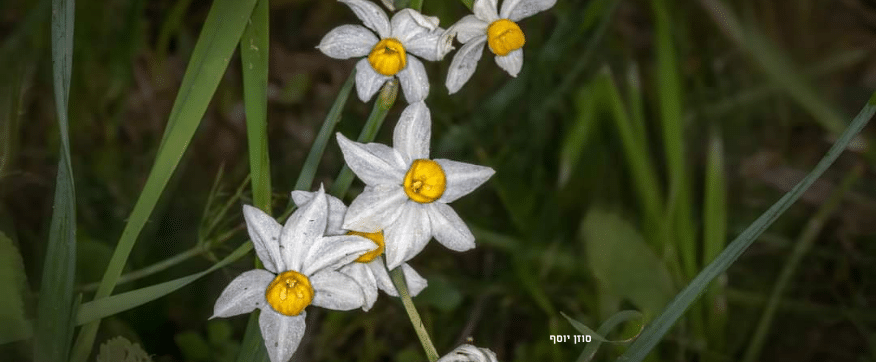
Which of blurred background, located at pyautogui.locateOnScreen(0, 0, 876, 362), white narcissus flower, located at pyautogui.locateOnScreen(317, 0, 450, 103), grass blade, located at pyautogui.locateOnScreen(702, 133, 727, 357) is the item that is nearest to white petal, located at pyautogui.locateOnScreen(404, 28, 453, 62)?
white narcissus flower, located at pyautogui.locateOnScreen(317, 0, 450, 103)

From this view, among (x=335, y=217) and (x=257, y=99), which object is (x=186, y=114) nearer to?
(x=257, y=99)

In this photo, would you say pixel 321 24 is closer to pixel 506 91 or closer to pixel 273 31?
pixel 273 31

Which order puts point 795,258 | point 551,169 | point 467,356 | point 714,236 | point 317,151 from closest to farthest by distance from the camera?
point 467,356
point 317,151
point 714,236
point 795,258
point 551,169

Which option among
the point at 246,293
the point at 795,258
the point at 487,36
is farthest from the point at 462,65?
the point at 795,258

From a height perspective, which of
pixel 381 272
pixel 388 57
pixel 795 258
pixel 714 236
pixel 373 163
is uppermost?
pixel 388 57

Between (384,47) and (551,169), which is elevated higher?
(384,47)

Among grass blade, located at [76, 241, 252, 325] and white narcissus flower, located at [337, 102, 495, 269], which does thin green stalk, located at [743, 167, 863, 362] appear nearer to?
white narcissus flower, located at [337, 102, 495, 269]

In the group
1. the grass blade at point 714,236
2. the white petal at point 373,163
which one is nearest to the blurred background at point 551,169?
the grass blade at point 714,236
